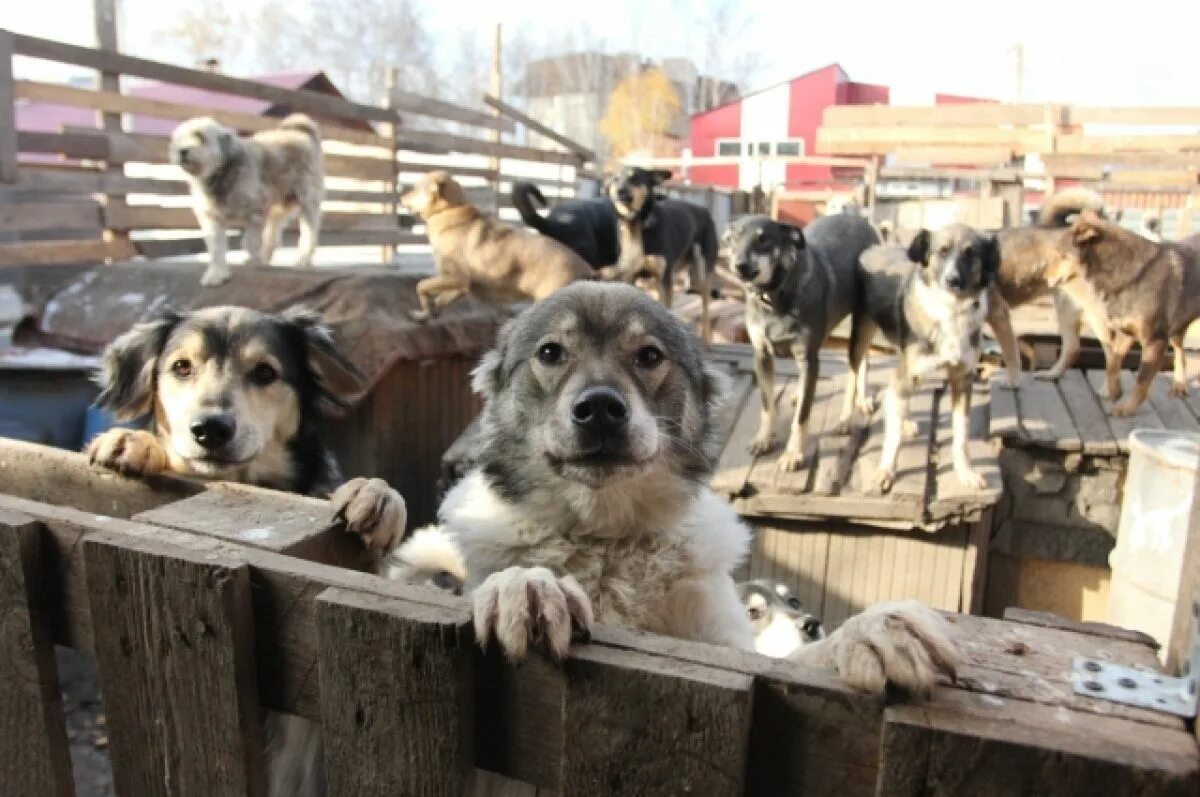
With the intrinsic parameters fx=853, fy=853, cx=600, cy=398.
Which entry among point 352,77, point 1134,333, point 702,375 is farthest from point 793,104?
point 702,375

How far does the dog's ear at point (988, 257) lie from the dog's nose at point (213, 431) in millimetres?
4227

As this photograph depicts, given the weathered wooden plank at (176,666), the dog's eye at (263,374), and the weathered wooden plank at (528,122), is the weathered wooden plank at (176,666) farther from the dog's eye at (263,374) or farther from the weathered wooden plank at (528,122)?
the weathered wooden plank at (528,122)

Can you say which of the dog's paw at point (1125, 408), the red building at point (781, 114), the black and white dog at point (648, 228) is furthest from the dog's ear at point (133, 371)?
the red building at point (781, 114)

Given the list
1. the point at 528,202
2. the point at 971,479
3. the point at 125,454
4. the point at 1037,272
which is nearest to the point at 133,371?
the point at 125,454

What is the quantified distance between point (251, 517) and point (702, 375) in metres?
1.45

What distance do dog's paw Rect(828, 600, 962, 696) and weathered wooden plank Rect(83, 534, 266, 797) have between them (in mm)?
794

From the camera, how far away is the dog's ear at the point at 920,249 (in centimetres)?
518

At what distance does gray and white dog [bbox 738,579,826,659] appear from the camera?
3492 mm

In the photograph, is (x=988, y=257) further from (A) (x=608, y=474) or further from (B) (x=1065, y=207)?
(A) (x=608, y=474)

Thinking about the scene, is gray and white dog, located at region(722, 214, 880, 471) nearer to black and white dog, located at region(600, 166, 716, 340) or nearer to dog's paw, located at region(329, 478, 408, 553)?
black and white dog, located at region(600, 166, 716, 340)

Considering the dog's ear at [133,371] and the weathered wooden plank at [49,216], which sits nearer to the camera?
the dog's ear at [133,371]

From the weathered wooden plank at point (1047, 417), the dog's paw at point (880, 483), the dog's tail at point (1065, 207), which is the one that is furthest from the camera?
the dog's tail at point (1065, 207)

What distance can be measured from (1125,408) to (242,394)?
19.2 feet

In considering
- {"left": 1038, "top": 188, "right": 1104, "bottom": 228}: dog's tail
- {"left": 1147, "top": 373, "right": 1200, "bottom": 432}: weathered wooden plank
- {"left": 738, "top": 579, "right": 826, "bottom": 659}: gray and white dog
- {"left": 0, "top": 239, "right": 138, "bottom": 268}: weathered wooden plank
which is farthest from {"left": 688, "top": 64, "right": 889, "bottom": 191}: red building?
{"left": 738, "top": 579, "right": 826, "bottom": 659}: gray and white dog
